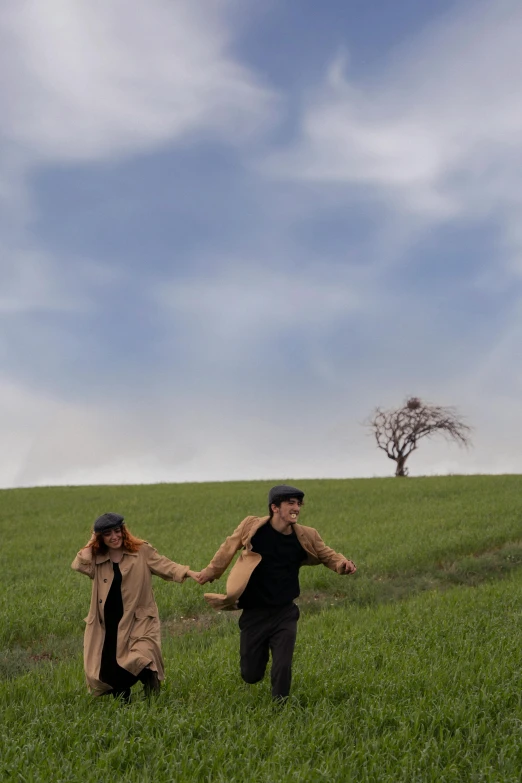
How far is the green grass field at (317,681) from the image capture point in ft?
19.8

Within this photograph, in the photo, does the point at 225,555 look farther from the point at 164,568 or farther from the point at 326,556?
the point at 326,556

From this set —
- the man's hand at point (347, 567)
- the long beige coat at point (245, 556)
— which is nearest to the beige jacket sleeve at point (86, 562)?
the long beige coat at point (245, 556)

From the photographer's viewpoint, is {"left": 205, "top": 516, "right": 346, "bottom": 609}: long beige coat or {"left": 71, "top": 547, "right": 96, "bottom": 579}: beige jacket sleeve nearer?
{"left": 205, "top": 516, "right": 346, "bottom": 609}: long beige coat

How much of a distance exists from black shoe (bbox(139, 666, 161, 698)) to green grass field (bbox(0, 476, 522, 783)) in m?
0.15

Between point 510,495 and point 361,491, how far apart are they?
22.7 feet

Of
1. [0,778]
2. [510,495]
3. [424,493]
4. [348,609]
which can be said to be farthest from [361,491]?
[0,778]

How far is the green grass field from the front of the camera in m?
6.03

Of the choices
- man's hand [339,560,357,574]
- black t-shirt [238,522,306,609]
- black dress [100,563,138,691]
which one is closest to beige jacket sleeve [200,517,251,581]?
black t-shirt [238,522,306,609]

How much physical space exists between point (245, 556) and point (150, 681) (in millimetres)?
1669

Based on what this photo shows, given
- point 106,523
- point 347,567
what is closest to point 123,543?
point 106,523

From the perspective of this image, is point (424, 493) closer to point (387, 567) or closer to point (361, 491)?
point (361, 491)

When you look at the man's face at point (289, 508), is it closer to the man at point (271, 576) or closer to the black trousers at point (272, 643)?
the man at point (271, 576)

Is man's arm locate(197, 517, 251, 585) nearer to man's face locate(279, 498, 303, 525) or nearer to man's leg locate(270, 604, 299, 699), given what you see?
man's face locate(279, 498, 303, 525)

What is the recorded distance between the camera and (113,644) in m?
7.52
